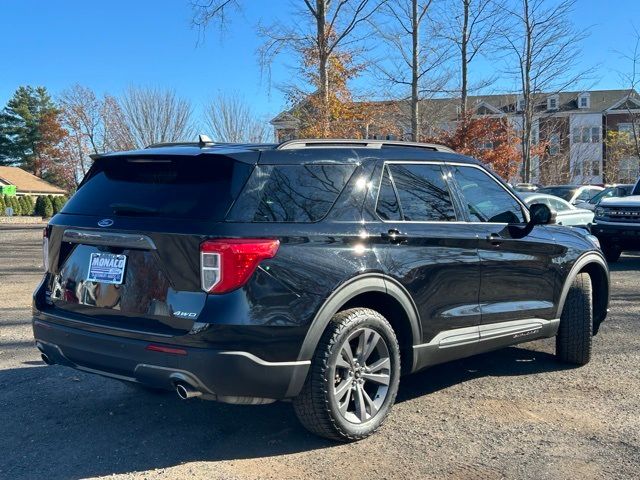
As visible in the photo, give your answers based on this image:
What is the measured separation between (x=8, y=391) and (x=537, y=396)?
13.8ft

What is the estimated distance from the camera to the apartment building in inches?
1075

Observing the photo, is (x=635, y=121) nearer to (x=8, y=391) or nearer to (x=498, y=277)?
(x=498, y=277)

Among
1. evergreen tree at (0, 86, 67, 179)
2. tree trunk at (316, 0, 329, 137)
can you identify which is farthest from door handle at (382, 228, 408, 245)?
evergreen tree at (0, 86, 67, 179)

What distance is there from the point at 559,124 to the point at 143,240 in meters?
39.0

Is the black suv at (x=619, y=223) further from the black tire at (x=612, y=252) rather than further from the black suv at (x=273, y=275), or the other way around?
the black suv at (x=273, y=275)

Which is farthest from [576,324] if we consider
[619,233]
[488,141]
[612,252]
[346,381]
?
[488,141]

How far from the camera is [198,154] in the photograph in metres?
3.75

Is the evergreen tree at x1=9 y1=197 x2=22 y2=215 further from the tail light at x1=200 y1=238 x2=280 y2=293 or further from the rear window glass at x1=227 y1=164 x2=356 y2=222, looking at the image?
the tail light at x1=200 y1=238 x2=280 y2=293

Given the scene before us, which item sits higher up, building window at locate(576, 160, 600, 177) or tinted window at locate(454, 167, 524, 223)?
building window at locate(576, 160, 600, 177)

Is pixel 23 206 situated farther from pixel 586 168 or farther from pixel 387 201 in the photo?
pixel 387 201

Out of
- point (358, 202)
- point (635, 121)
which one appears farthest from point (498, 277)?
point (635, 121)

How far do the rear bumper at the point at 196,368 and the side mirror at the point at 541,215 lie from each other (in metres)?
2.66

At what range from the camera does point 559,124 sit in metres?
38.6

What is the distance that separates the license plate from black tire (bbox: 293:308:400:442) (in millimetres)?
1241
